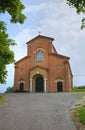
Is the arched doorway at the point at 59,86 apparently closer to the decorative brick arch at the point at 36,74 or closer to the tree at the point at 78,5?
the decorative brick arch at the point at 36,74

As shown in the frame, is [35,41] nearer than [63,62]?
No

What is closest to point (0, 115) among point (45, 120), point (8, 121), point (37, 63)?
point (8, 121)

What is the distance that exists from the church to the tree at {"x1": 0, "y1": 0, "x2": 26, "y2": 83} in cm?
2014

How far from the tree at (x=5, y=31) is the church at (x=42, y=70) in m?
20.1

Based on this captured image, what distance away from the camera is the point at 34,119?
44.6ft

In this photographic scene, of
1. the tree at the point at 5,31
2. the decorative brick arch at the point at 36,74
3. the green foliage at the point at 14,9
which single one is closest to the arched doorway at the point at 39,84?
the decorative brick arch at the point at 36,74

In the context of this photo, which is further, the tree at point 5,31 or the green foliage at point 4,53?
the green foliage at point 4,53

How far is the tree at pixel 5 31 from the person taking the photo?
15516mm

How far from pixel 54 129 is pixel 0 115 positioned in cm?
491

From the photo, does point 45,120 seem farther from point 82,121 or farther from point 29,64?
point 29,64

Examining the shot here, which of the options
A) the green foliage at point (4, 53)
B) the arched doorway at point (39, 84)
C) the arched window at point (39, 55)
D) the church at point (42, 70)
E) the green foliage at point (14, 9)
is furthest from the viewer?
the arched window at point (39, 55)

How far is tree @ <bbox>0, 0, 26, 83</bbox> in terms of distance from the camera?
1552 centimetres

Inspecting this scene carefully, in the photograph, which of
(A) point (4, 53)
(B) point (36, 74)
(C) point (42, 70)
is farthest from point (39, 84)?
(A) point (4, 53)

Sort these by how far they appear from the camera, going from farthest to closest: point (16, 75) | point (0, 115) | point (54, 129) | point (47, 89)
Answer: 1. point (16, 75)
2. point (47, 89)
3. point (0, 115)
4. point (54, 129)
